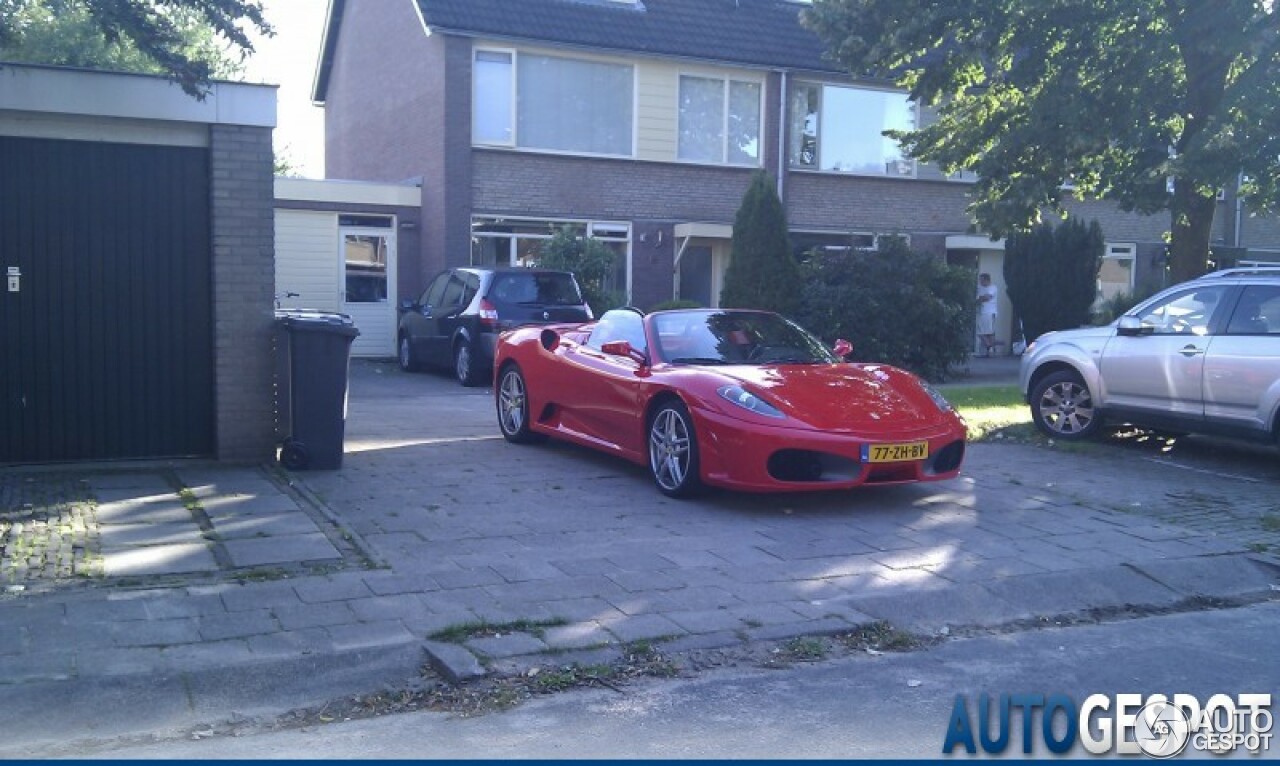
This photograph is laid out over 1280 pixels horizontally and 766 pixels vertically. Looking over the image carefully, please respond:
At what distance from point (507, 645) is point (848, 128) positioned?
21.1 m

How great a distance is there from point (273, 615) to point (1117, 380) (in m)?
8.39

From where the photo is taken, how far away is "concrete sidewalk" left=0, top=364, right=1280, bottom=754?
5738 millimetres

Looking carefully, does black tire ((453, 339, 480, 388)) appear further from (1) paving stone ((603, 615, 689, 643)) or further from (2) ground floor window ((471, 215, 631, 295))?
(1) paving stone ((603, 615, 689, 643))

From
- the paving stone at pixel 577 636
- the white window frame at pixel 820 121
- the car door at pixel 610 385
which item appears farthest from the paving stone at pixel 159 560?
the white window frame at pixel 820 121

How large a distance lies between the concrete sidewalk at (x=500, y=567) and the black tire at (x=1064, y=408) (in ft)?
4.34

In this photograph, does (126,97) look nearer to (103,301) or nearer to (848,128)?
(103,301)

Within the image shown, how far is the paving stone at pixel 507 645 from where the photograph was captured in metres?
5.95

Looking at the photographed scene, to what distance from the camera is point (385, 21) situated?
80.0 ft

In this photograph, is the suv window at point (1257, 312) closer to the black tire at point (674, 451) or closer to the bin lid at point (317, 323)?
the black tire at point (674, 451)

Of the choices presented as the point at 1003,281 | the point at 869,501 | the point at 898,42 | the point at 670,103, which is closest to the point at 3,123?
the point at 869,501

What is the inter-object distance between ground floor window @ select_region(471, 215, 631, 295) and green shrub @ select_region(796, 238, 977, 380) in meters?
4.96

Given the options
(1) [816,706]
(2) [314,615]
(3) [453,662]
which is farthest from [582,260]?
(1) [816,706]

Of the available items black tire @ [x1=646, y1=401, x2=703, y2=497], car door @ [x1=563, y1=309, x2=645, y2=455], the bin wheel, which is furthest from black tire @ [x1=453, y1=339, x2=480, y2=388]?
black tire @ [x1=646, y1=401, x2=703, y2=497]

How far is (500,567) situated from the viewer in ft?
24.1
